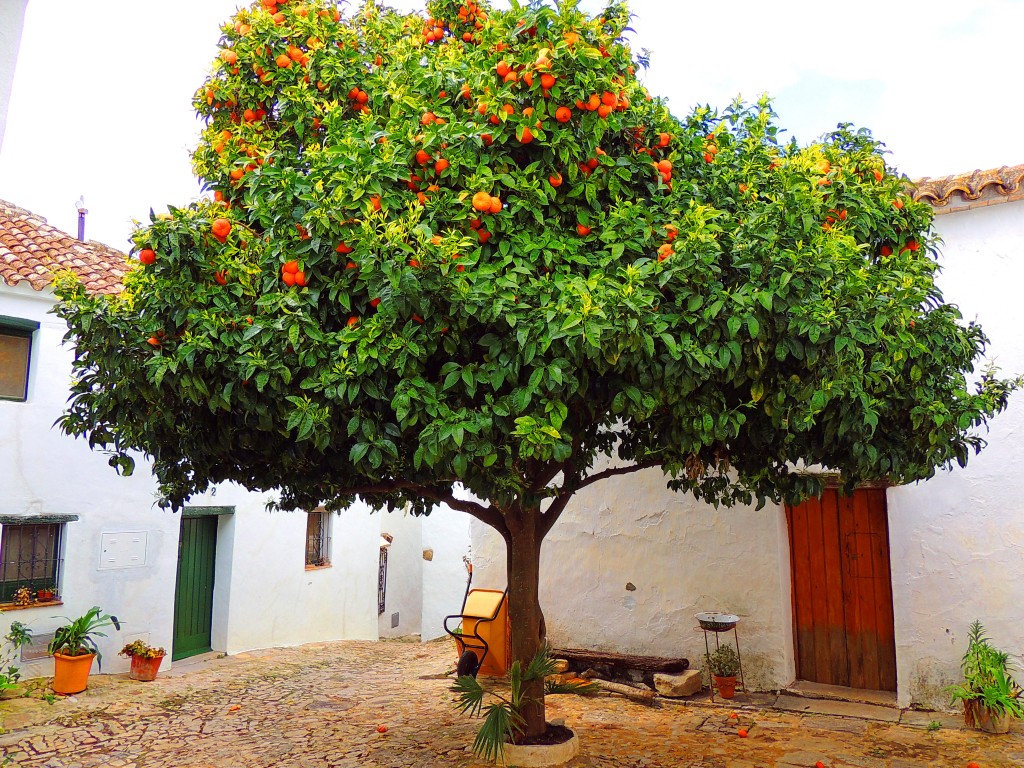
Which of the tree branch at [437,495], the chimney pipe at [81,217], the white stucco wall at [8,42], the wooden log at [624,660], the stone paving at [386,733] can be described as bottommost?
the stone paving at [386,733]

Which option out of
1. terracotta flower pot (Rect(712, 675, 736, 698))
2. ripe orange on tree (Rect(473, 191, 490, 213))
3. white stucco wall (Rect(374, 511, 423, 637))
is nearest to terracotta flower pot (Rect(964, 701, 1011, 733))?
terracotta flower pot (Rect(712, 675, 736, 698))

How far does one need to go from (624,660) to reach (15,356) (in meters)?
8.05

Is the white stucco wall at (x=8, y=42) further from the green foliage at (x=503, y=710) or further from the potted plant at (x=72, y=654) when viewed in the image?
the potted plant at (x=72, y=654)

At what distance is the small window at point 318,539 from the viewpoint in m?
14.7

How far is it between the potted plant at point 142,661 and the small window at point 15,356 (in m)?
3.37

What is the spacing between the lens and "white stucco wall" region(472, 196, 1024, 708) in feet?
23.8

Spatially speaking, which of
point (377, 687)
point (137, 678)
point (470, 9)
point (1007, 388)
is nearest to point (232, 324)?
→ point (470, 9)

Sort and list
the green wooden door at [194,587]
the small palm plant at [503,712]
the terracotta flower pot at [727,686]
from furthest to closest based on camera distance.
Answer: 1. the green wooden door at [194,587]
2. the terracotta flower pot at [727,686]
3. the small palm plant at [503,712]

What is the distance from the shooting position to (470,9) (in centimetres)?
607

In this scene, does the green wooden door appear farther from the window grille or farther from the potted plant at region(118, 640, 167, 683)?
the window grille

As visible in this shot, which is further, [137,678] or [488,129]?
[137,678]

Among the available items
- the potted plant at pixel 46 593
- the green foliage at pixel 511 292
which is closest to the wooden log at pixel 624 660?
the green foliage at pixel 511 292

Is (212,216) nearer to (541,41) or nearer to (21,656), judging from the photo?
(541,41)

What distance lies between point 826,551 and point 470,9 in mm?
6566
